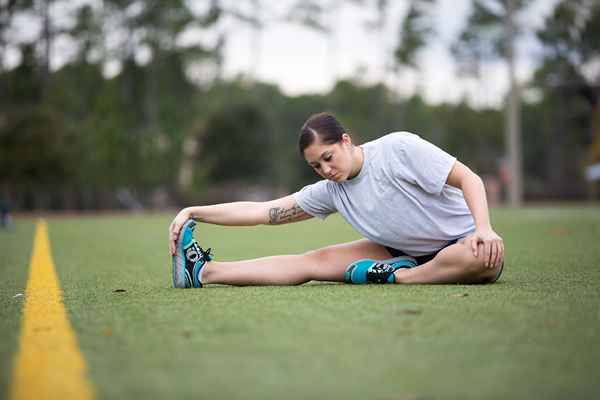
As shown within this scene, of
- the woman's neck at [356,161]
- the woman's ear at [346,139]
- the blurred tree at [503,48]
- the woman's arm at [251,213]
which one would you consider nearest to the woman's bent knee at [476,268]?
the woman's neck at [356,161]

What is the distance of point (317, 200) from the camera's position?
15.6 feet

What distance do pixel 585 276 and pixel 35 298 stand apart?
11.2ft

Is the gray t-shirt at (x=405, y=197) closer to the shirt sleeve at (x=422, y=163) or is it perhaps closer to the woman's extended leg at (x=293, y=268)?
the shirt sleeve at (x=422, y=163)

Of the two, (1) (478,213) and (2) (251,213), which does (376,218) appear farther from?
(2) (251,213)

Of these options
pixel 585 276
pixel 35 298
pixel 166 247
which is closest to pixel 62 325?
pixel 35 298

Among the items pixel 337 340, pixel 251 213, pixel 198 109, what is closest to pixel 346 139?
pixel 251 213

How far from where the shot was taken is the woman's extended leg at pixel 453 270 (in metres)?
4.30

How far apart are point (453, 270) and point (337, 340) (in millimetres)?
1774

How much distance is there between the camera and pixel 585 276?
16.6ft

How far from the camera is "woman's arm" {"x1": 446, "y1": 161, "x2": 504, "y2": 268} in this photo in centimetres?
413

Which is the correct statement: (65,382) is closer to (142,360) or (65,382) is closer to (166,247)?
(142,360)

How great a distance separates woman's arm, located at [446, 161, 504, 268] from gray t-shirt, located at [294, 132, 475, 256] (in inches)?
3.1

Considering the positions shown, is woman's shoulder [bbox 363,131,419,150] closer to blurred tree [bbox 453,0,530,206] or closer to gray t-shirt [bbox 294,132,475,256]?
gray t-shirt [bbox 294,132,475,256]

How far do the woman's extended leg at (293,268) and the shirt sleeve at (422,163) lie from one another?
26.7 inches
